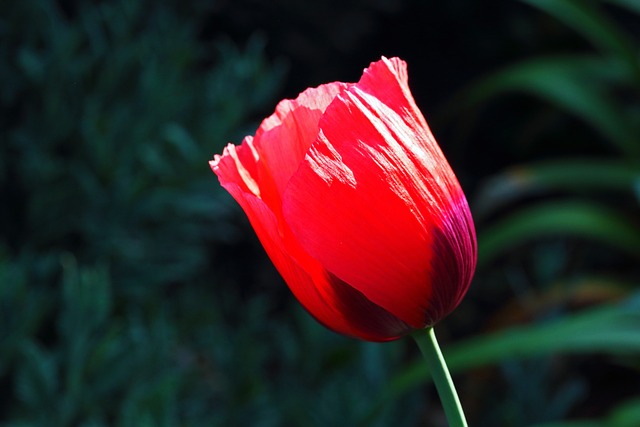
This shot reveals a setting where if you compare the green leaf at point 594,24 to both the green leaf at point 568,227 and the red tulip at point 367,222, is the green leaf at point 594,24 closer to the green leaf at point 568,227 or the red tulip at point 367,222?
the green leaf at point 568,227

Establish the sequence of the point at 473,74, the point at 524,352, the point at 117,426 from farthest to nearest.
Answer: the point at 473,74 < the point at 524,352 < the point at 117,426

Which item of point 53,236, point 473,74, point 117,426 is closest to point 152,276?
point 53,236

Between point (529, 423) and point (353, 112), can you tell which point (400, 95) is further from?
point (529, 423)

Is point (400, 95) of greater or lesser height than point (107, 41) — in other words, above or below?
below

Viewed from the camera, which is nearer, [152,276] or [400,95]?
[400,95]

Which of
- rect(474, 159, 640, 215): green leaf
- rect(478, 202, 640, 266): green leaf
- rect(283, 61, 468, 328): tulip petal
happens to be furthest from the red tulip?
rect(474, 159, 640, 215): green leaf

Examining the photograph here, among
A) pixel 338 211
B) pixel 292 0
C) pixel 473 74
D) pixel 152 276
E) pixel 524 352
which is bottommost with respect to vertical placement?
pixel 524 352

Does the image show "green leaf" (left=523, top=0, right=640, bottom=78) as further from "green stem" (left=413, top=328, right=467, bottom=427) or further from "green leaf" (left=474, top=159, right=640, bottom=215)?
"green stem" (left=413, top=328, right=467, bottom=427)
